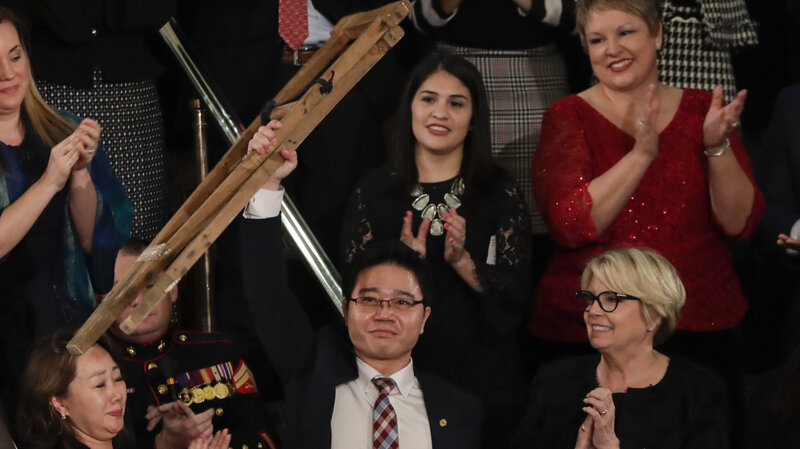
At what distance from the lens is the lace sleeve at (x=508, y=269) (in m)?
3.79

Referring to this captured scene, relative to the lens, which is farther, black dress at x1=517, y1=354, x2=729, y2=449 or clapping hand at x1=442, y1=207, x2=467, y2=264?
clapping hand at x1=442, y1=207, x2=467, y2=264

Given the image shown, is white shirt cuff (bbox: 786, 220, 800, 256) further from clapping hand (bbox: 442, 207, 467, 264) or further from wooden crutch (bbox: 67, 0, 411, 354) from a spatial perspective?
wooden crutch (bbox: 67, 0, 411, 354)

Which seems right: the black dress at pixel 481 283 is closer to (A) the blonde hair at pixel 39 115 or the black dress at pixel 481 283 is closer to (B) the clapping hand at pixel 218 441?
(B) the clapping hand at pixel 218 441

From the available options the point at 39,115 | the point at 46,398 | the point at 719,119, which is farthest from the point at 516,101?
the point at 46,398

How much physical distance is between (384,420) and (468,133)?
100 cm

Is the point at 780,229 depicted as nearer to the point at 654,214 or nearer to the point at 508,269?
the point at 654,214

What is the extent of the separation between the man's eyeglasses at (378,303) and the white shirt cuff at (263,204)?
0.32 m

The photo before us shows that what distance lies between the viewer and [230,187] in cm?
300

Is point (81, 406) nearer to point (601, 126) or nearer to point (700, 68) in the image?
point (601, 126)

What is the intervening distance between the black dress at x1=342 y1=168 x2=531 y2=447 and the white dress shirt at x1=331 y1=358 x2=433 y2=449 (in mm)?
387

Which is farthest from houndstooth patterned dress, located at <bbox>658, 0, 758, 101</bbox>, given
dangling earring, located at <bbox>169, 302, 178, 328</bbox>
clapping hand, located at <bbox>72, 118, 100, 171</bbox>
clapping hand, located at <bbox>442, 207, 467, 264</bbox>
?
clapping hand, located at <bbox>72, 118, 100, 171</bbox>

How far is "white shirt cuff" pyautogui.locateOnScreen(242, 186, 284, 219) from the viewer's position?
329 centimetres

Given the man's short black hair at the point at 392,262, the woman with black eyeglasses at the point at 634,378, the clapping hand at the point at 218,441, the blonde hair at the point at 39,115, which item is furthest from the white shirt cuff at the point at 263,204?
the woman with black eyeglasses at the point at 634,378

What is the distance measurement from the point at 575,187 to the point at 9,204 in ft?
4.98
